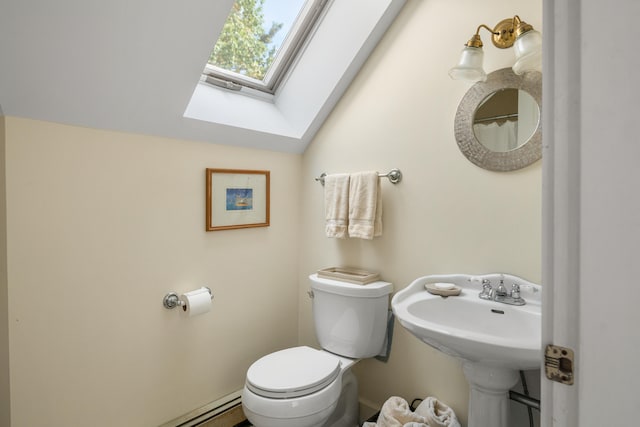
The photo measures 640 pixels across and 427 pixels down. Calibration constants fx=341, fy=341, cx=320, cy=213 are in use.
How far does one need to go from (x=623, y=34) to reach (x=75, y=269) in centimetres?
173

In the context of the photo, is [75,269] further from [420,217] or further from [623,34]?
[623,34]

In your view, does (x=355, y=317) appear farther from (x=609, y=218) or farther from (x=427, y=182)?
(x=609, y=218)

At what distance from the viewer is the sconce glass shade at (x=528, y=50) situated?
122 cm

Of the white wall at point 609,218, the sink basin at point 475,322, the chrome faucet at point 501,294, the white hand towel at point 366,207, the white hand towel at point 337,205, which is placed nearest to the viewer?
the white wall at point 609,218

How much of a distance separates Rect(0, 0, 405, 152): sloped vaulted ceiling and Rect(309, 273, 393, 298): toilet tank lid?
1.04 metres

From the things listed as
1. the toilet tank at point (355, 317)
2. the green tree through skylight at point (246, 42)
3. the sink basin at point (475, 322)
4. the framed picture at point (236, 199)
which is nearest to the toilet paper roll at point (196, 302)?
the framed picture at point (236, 199)

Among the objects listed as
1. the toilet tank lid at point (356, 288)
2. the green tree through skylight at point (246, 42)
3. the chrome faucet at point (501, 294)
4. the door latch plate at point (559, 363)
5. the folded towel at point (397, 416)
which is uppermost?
the green tree through skylight at point (246, 42)

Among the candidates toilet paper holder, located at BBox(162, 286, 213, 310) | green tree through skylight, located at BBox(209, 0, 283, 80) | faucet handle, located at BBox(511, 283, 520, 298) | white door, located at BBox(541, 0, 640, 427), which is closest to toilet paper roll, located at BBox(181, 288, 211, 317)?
toilet paper holder, located at BBox(162, 286, 213, 310)

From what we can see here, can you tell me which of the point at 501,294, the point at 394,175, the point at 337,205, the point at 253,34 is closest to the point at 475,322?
the point at 501,294

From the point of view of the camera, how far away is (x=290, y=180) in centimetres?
221

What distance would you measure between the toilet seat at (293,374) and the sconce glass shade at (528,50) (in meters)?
1.46

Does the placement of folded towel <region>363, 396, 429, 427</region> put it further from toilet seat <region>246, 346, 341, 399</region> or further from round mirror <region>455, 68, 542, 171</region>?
round mirror <region>455, 68, 542, 171</region>

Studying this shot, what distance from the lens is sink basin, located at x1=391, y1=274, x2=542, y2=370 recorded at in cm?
101

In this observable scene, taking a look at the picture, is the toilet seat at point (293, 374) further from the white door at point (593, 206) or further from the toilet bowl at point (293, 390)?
the white door at point (593, 206)
